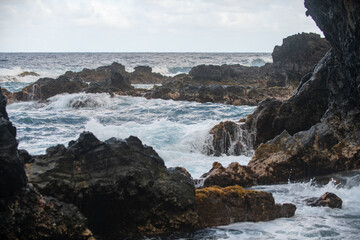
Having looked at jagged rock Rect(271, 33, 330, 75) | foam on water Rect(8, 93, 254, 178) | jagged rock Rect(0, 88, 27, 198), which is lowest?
foam on water Rect(8, 93, 254, 178)

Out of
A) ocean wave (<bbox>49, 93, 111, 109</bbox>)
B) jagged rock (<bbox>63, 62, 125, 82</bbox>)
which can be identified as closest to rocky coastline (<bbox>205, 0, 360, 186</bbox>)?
ocean wave (<bbox>49, 93, 111, 109</bbox>)

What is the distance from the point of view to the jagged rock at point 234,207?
6.97m

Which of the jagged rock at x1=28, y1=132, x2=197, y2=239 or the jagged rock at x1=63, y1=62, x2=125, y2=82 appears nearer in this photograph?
the jagged rock at x1=28, y1=132, x2=197, y2=239

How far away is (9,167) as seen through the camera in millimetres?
5238

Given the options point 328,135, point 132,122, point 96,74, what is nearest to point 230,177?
point 328,135

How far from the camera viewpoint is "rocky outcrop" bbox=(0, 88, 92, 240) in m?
5.18

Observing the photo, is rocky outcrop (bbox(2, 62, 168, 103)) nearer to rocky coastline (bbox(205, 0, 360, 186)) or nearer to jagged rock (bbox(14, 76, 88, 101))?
jagged rock (bbox(14, 76, 88, 101))

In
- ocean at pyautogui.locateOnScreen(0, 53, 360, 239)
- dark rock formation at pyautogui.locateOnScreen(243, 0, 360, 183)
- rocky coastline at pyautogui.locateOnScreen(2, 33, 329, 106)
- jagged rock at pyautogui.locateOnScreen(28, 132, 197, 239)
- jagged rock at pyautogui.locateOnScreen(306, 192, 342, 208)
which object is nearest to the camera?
jagged rock at pyautogui.locateOnScreen(28, 132, 197, 239)

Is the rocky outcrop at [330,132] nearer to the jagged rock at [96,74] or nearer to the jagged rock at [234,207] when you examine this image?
the jagged rock at [234,207]

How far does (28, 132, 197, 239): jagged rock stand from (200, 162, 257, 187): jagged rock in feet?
7.77

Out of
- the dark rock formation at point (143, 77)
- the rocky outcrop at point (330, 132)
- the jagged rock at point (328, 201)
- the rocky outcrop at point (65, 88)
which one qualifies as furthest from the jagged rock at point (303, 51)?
the jagged rock at point (328, 201)

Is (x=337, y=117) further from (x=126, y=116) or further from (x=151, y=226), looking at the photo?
(x=126, y=116)

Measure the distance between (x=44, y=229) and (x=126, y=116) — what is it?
1777 centimetres

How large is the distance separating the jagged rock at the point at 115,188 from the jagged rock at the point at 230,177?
2.37 meters
